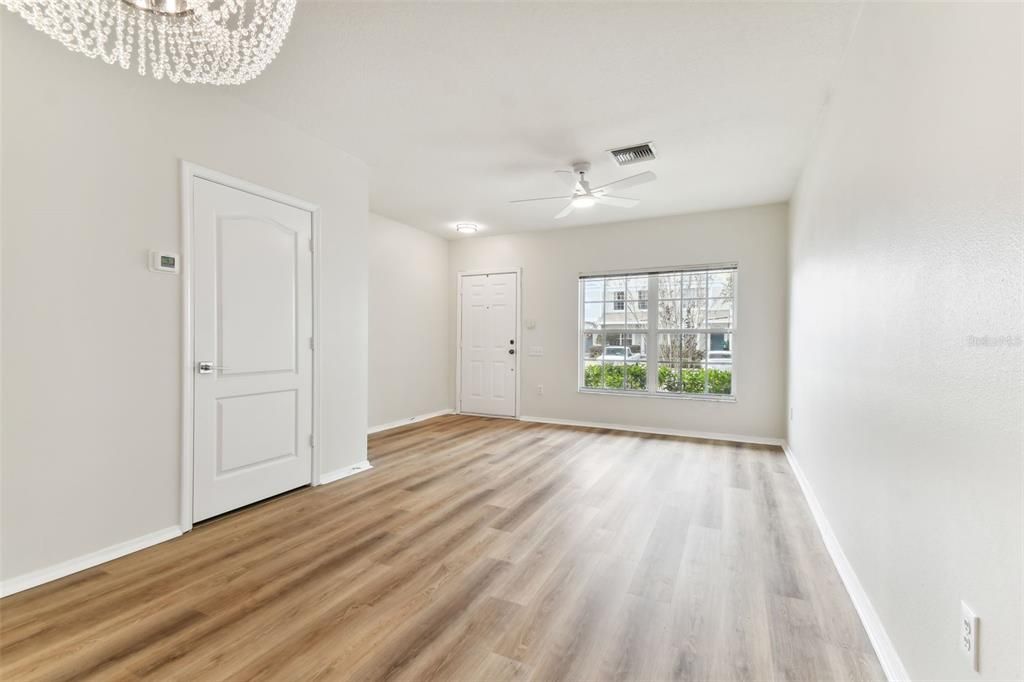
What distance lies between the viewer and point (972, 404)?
1070mm

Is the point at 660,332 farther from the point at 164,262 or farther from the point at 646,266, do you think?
the point at 164,262

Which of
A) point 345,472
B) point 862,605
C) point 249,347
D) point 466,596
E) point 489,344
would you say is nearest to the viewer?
point 862,605

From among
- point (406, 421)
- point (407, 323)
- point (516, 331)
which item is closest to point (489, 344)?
point (516, 331)

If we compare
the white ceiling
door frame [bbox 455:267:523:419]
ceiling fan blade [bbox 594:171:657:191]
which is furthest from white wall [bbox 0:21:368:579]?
door frame [bbox 455:267:523:419]

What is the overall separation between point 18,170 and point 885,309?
3730 millimetres

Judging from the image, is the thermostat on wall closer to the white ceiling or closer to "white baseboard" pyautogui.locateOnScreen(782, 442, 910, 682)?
the white ceiling

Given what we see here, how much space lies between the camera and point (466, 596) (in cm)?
197

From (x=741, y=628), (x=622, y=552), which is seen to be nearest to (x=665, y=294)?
(x=622, y=552)

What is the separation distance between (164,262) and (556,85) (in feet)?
8.20

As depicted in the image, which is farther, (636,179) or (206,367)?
(636,179)

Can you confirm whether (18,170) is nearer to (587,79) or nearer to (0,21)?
(0,21)

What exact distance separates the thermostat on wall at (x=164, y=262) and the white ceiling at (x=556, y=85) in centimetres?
115

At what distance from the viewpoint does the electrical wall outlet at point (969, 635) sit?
1.04 m

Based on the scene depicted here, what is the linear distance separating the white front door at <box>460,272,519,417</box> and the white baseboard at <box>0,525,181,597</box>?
4250 mm
